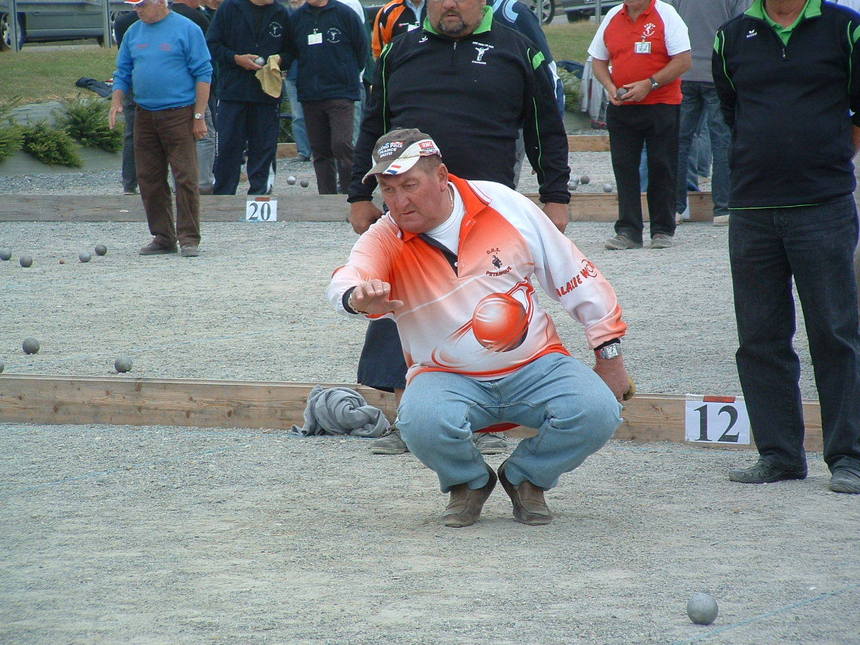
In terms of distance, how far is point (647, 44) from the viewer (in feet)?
31.7

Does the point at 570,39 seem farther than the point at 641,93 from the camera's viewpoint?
Yes

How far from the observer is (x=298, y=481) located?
16.2ft

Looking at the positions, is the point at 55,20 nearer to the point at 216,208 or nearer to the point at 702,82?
the point at 216,208

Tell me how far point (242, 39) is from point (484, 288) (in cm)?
886

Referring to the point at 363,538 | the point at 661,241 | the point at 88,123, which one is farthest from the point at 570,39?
the point at 363,538

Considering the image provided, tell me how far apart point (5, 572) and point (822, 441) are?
3038 mm

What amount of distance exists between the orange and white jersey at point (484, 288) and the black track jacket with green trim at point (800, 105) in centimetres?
81

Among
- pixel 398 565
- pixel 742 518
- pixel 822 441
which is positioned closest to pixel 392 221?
pixel 398 565

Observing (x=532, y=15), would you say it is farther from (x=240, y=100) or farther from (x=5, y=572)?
(x=240, y=100)

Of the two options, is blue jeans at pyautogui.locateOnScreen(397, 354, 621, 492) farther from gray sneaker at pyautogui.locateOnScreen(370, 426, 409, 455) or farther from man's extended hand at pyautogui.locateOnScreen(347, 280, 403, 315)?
gray sneaker at pyautogui.locateOnScreen(370, 426, 409, 455)

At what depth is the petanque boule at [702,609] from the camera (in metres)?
3.25

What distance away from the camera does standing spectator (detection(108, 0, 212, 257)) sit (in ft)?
32.9

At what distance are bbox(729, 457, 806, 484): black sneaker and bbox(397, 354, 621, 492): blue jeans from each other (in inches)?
32.6

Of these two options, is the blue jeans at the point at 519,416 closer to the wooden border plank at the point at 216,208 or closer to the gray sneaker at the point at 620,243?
the gray sneaker at the point at 620,243
